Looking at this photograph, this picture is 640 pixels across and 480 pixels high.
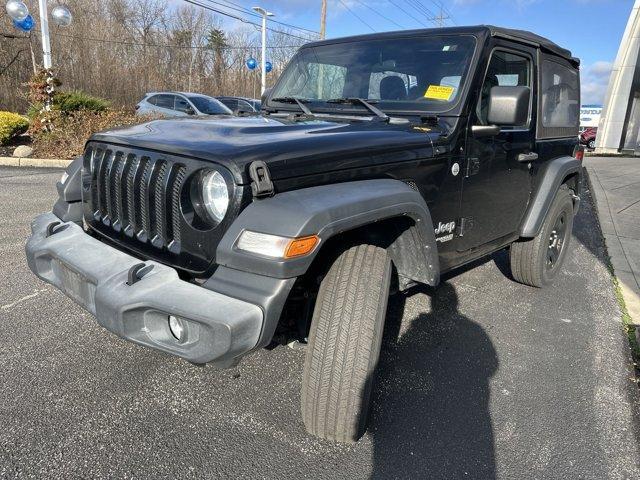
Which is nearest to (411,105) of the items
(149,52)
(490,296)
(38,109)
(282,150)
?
(282,150)

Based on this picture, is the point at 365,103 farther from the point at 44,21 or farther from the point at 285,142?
the point at 44,21

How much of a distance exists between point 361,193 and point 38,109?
11.6 meters

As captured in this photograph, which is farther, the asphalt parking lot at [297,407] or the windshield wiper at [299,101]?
the windshield wiper at [299,101]

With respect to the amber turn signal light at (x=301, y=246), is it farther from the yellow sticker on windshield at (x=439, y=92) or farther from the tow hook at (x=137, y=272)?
the yellow sticker on windshield at (x=439, y=92)

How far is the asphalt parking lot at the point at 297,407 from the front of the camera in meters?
2.10

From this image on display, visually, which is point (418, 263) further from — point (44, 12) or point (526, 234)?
point (44, 12)

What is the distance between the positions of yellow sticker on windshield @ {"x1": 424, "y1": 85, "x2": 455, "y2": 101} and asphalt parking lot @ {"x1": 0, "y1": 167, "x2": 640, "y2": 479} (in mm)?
1553

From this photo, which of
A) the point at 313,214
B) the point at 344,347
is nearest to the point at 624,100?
the point at 344,347

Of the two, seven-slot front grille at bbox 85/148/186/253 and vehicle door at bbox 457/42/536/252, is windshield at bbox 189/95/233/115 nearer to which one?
vehicle door at bbox 457/42/536/252

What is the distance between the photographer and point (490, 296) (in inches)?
162

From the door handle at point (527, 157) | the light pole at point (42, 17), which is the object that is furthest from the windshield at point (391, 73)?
the light pole at point (42, 17)

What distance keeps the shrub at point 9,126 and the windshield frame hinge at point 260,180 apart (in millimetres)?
11516

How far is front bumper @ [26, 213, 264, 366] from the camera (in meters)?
1.71

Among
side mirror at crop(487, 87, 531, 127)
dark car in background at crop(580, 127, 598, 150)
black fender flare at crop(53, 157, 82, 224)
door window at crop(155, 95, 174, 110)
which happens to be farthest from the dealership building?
black fender flare at crop(53, 157, 82, 224)
